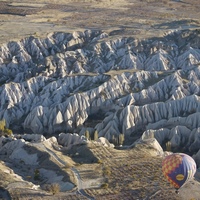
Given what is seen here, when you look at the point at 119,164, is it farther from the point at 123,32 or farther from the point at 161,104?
the point at 123,32

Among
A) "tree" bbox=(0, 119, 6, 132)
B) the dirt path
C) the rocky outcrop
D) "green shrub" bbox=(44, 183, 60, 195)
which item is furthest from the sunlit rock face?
"green shrub" bbox=(44, 183, 60, 195)

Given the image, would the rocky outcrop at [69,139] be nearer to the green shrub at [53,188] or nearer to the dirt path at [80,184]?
the dirt path at [80,184]

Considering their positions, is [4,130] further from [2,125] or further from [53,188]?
[53,188]

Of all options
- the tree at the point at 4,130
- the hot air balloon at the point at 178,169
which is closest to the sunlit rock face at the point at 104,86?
the tree at the point at 4,130

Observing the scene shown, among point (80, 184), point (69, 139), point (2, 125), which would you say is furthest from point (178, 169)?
point (2, 125)

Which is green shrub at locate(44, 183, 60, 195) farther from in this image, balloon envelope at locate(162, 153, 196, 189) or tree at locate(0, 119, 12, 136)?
tree at locate(0, 119, 12, 136)

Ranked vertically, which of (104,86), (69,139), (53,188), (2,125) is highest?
(53,188)

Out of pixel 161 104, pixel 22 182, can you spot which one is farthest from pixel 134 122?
pixel 22 182
